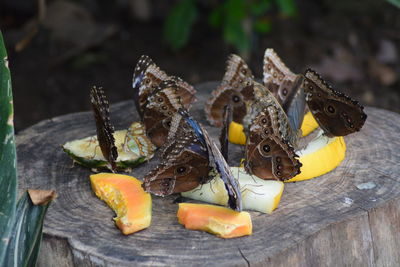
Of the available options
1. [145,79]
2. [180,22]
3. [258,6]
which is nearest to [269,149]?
[145,79]

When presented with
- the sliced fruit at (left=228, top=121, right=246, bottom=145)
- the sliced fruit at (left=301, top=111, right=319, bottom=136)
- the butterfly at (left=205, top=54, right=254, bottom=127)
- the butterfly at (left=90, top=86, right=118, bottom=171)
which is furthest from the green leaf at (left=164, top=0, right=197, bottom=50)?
the butterfly at (left=90, top=86, right=118, bottom=171)

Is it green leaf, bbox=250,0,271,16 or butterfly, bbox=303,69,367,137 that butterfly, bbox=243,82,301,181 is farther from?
green leaf, bbox=250,0,271,16

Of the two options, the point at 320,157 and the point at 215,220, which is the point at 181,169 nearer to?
the point at 215,220

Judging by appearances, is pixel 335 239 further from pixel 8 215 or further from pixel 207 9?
pixel 207 9

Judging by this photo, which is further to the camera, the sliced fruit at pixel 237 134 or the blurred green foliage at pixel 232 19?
the blurred green foliage at pixel 232 19

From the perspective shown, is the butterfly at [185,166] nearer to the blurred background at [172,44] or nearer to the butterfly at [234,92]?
the butterfly at [234,92]

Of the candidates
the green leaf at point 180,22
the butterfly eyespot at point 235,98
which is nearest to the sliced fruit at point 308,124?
the butterfly eyespot at point 235,98

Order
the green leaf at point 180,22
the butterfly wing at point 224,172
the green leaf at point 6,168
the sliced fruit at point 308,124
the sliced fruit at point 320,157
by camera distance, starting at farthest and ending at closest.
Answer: the green leaf at point 180,22, the sliced fruit at point 308,124, the sliced fruit at point 320,157, the butterfly wing at point 224,172, the green leaf at point 6,168
